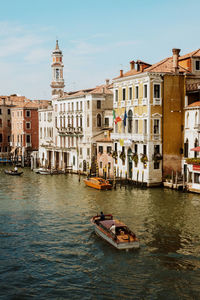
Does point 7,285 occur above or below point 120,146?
below

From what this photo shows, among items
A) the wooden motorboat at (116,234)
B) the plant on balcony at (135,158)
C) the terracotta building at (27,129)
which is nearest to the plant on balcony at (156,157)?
the plant on balcony at (135,158)

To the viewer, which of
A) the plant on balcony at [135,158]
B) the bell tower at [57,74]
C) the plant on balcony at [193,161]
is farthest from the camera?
the bell tower at [57,74]

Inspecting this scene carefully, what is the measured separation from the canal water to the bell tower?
117 ft

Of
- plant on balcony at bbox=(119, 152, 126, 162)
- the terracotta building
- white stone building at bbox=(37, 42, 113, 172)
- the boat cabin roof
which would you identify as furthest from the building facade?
the terracotta building

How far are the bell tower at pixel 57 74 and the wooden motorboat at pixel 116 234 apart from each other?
47488 mm

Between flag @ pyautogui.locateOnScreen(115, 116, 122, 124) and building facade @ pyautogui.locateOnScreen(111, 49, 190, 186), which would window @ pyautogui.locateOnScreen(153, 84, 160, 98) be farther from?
flag @ pyautogui.locateOnScreen(115, 116, 122, 124)

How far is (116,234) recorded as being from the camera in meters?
23.5

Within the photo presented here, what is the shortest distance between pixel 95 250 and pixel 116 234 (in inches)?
60.0

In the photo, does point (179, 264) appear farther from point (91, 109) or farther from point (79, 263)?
point (91, 109)

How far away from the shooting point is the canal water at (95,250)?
17953 mm

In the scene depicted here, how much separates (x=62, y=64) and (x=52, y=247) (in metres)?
51.8

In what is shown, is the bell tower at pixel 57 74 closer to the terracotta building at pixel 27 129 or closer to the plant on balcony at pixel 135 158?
the terracotta building at pixel 27 129

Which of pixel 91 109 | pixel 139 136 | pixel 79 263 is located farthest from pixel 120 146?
pixel 79 263

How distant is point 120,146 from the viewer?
48781mm
